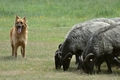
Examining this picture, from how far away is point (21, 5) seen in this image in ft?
153

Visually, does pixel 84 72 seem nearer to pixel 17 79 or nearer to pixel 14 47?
pixel 17 79

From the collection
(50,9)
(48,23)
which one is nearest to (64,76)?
(48,23)

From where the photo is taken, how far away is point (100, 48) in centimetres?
1755

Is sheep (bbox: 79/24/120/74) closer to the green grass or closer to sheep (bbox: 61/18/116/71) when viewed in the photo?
the green grass

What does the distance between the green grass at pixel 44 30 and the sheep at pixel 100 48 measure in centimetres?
44

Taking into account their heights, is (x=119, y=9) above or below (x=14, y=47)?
above

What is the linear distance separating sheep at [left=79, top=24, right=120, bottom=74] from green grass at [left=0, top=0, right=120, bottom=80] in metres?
0.44

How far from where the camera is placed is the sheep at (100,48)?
1744 centimetres

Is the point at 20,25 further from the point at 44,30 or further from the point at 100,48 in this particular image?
the point at 44,30

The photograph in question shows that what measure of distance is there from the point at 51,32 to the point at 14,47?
35.4 ft

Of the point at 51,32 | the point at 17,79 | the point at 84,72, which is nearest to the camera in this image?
the point at 17,79

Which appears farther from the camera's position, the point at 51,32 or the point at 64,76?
the point at 51,32

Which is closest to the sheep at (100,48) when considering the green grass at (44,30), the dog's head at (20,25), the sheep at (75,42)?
the green grass at (44,30)

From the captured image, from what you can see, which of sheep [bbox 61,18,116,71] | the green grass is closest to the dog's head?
the green grass
